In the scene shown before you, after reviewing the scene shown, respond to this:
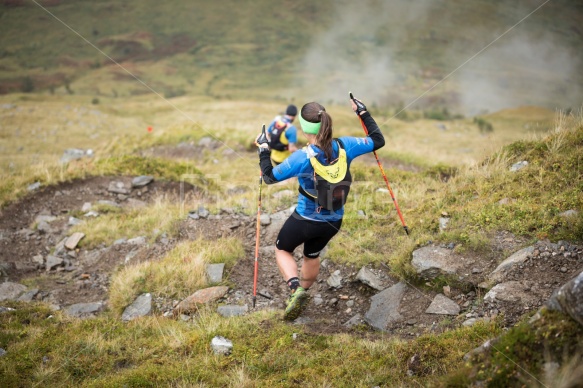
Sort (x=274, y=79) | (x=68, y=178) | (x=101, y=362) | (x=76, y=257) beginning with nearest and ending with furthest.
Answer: (x=101, y=362), (x=76, y=257), (x=68, y=178), (x=274, y=79)

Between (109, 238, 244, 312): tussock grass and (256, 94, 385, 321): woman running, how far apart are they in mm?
2521

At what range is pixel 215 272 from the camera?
888cm

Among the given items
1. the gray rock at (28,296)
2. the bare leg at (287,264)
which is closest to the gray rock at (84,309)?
the gray rock at (28,296)

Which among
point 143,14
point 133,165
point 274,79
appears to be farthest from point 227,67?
point 133,165

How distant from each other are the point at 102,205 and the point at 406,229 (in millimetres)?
9244

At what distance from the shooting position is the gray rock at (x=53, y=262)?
35.8 ft

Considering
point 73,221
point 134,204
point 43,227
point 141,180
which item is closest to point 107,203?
point 134,204

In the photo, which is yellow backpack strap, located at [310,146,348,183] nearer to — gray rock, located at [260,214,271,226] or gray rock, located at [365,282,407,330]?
gray rock, located at [365,282,407,330]

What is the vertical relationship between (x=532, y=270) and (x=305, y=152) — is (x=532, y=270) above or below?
below

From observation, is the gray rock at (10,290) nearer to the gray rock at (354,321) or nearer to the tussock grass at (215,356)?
the tussock grass at (215,356)

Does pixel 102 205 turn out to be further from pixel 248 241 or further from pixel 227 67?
pixel 227 67

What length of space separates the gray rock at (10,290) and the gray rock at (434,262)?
798 centimetres

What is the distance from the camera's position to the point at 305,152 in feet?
20.6

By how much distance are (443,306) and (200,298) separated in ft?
13.7
